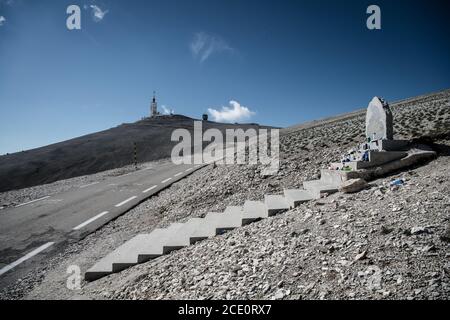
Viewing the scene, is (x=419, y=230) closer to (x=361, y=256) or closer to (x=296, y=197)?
(x=361, y=256)

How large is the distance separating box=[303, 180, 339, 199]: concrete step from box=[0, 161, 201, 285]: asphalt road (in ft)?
27.0

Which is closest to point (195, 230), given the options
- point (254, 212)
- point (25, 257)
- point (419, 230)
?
point (254, 212)

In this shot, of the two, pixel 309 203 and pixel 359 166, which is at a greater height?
pixel 359 166

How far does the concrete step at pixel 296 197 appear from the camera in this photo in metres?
7.75

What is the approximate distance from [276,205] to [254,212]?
0.78 metres

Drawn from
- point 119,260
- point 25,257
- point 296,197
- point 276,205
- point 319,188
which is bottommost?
point 25,257

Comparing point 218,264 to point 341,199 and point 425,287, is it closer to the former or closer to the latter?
point 425,287

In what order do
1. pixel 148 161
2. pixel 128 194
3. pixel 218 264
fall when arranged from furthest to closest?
pixel 148 161, pixel 128 194, pixel 218 264

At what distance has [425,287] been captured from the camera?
133 inches

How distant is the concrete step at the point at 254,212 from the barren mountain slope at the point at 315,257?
0.38m

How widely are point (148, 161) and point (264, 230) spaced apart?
93.1 feet

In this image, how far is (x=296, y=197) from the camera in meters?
8.09

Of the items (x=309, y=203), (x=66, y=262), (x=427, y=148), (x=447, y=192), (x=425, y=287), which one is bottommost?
(x=66, y=262)
